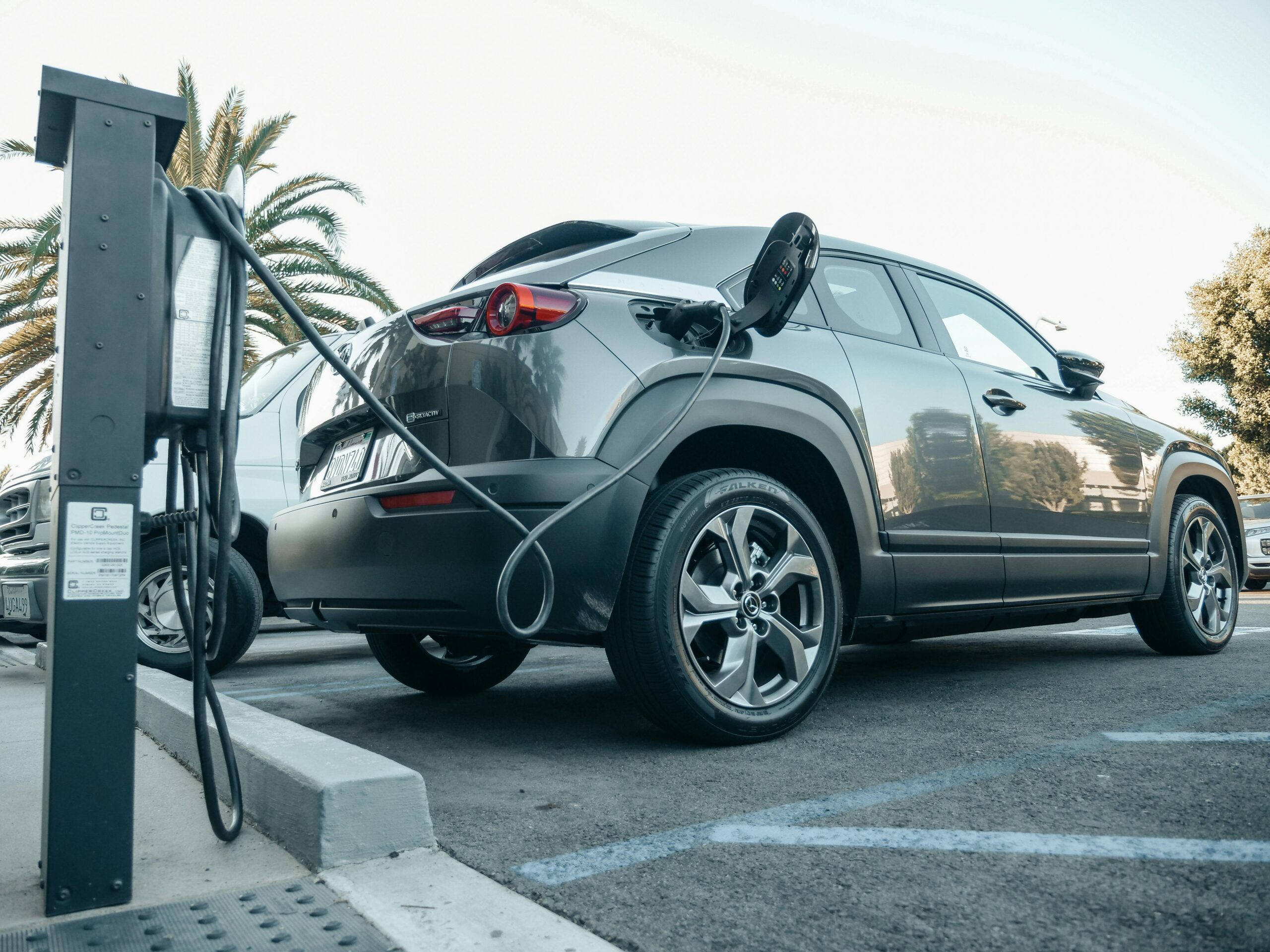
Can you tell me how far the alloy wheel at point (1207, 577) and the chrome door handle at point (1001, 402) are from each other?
61.6 inches

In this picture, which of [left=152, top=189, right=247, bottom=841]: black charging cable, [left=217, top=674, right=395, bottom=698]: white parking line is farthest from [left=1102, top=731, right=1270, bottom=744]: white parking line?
[left=217, top=674, right=395, bottom=698]: white parking line

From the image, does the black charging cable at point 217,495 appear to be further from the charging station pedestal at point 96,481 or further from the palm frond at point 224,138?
the palm frond at point 224,138

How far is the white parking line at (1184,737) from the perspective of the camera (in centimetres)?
279

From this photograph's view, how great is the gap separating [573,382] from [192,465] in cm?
95

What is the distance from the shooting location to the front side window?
4004 millimetres

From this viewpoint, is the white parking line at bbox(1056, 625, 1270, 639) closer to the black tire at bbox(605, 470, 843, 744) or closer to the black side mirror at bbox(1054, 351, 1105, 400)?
the black side mirror at bbox(1054, 351, 1105, 400)

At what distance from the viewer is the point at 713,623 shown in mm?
2836

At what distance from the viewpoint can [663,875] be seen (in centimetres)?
179

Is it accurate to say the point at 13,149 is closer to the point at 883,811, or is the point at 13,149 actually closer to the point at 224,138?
the point at 224,138

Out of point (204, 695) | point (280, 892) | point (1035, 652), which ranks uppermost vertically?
point (204, 695)

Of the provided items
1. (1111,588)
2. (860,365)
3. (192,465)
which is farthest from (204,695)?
(1111,588)

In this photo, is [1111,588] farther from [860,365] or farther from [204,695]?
[204,695]

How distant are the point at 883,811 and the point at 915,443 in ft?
5.15

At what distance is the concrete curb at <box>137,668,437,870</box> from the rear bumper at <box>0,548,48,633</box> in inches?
120
